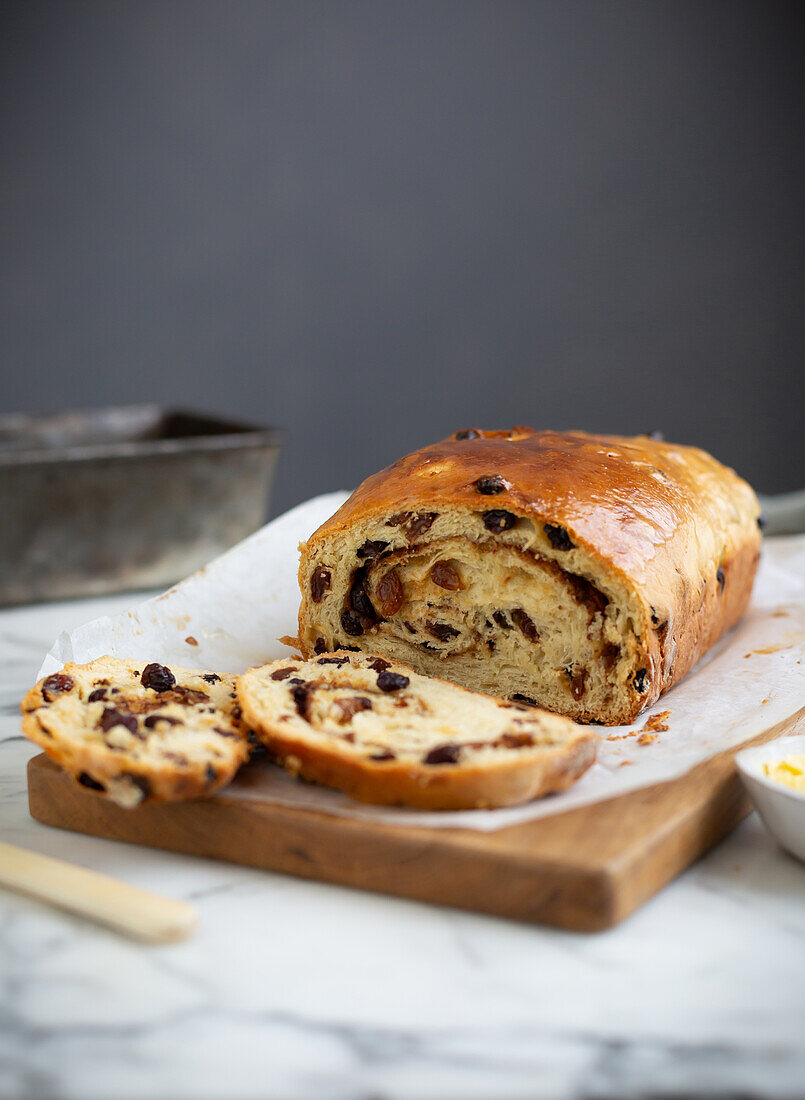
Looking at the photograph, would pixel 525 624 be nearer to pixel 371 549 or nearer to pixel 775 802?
pixel 371 549

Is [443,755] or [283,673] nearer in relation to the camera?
[443,755]

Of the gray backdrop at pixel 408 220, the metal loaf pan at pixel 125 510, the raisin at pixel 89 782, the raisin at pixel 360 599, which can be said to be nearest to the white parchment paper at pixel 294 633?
the raisin at pixel 89 782

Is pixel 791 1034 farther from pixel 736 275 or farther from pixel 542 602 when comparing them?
pixel 736 275

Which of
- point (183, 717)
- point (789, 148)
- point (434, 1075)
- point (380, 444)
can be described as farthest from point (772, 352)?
point (434, 1075)

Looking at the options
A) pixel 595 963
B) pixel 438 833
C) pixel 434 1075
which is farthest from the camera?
pixel 438 833

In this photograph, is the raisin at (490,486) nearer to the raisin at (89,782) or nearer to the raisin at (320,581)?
the raisin at (320,581)

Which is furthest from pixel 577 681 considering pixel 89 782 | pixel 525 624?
pixel 89 782
